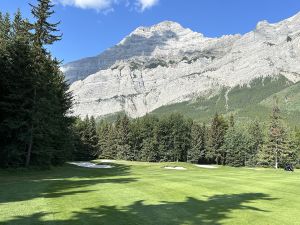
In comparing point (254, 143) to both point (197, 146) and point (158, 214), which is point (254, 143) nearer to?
point (197, 146)

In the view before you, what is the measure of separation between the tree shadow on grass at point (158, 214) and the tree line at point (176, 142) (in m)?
89.4

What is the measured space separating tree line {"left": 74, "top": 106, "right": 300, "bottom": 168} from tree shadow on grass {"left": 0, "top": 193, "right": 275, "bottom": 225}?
89.4m

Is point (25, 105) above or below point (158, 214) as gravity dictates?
above

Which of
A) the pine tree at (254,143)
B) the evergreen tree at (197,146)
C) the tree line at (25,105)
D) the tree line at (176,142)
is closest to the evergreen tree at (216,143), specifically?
the tree line at (176,142)

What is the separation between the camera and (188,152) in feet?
373

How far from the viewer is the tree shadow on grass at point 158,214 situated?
12688mm

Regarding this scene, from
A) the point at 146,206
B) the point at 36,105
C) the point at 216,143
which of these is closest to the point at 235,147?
the point at 216,143

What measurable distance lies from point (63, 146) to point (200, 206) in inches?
1460

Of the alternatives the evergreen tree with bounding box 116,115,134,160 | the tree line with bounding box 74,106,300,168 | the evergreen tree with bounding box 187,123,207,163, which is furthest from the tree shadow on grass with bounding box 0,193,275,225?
the evergreen tree with bounding box 116,115,134,160

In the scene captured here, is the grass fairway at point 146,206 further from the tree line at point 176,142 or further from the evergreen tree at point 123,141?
the evergreen tree at point 123,141

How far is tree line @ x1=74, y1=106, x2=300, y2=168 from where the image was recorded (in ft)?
362

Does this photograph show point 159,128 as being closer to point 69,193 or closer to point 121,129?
point 121,129

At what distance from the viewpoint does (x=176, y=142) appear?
11338 cm

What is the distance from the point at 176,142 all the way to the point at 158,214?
9955cm
